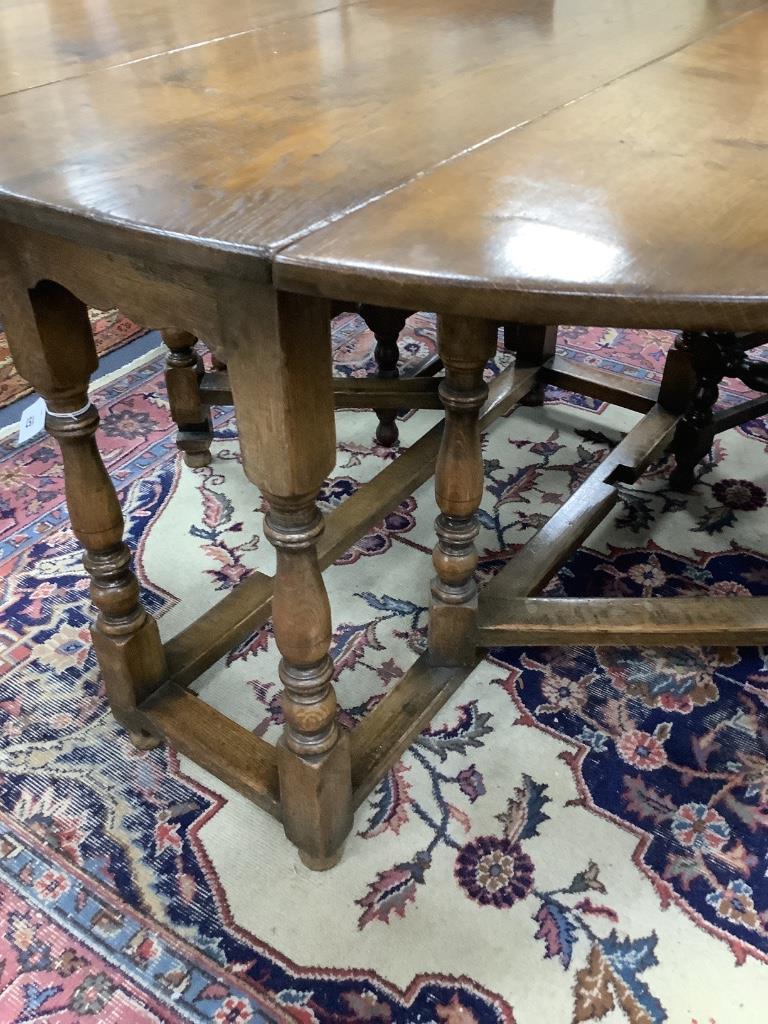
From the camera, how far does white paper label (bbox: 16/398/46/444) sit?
2014mm

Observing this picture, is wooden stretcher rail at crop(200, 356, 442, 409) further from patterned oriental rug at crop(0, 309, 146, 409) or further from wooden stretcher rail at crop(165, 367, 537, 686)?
patterned oriental rug at crop(0, 309, 146, 409)

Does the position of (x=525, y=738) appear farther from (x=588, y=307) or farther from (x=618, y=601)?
(x=588, y=307)

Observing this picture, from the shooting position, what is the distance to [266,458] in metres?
0.83

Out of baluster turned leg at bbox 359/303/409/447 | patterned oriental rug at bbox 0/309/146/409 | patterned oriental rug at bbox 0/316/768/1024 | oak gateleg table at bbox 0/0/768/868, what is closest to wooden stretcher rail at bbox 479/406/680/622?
oak gateleg table at bbox 0/0/768/868

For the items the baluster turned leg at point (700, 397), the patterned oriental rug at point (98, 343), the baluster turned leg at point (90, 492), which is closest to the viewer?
the baluster turned leg at point (90, 492)

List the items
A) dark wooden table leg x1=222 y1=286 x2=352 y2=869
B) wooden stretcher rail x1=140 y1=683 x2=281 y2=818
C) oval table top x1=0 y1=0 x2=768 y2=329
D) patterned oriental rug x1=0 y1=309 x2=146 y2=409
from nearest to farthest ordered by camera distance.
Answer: oval table top x1=0 y1=0 x2=768 y2=329, dark wooden table leg x1=222 y1=286 x2=352 y2=869, wooden stretcher rail x1=140 y1=683 x2=281 y2=818, patterned oriental rug x1=0 y1=309 x2=146 y2=409

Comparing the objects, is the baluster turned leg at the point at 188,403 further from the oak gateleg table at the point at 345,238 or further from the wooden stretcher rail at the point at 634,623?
the wooden stretcher rail at the point at 634,623

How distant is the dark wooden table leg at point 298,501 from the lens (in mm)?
755

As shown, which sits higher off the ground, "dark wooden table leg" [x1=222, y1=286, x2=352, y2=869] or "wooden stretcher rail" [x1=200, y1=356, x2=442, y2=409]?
"dark wooden table leg" [x1=222, y1=286, x2=352, y2=869]

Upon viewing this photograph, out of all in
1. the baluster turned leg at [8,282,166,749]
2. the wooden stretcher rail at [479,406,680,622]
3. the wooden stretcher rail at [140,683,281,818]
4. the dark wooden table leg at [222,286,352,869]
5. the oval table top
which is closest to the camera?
the oval table top

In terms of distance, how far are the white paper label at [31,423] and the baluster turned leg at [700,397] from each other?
1.41m

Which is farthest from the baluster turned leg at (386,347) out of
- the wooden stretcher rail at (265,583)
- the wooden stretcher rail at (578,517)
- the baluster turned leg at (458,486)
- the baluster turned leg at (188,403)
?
the baluster turned leg at (458,486)

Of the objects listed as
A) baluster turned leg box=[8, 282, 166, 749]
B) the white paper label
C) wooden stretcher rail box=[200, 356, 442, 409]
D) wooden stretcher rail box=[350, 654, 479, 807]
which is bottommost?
the white paper label

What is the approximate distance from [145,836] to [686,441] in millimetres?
1246
